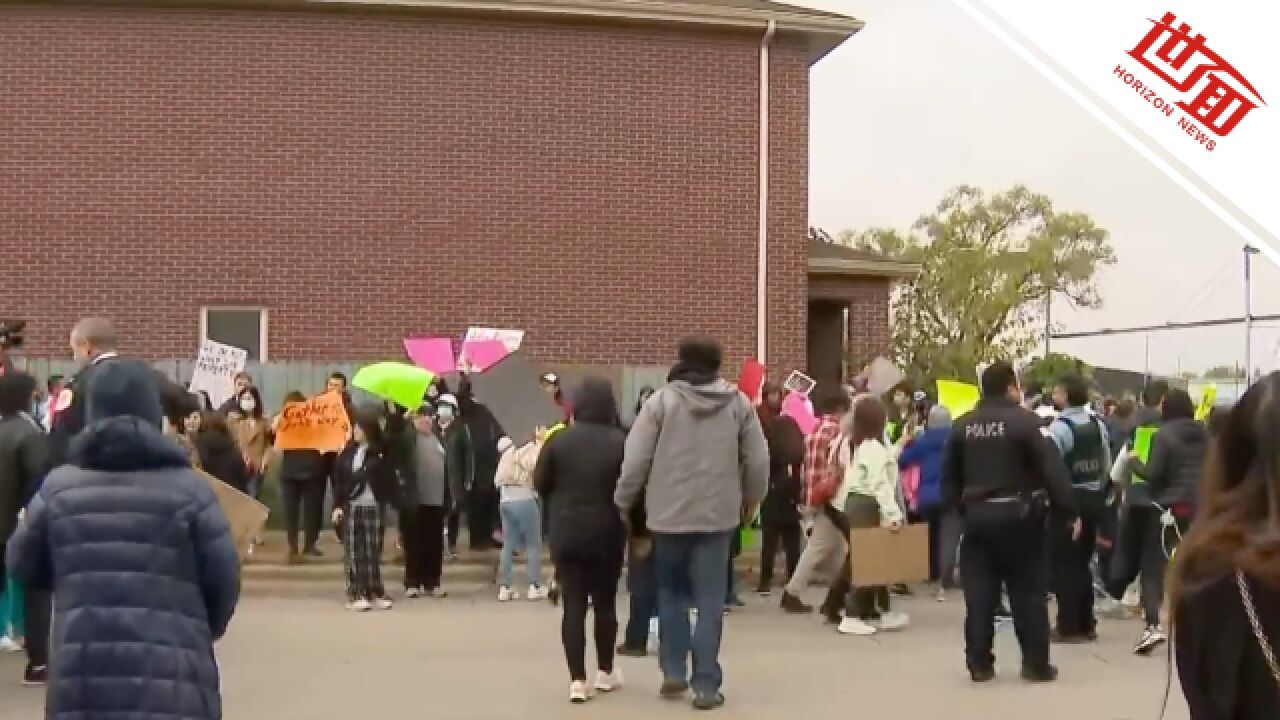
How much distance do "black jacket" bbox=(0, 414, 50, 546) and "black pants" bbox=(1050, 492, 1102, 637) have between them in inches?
282

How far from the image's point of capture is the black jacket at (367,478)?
12680mm

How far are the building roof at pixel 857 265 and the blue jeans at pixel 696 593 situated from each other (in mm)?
12858

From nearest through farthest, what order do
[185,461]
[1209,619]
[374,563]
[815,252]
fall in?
[1209,619] → [185,461] → [374,563] → [815,252]

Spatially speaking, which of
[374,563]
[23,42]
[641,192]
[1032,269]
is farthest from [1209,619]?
[1032,269]

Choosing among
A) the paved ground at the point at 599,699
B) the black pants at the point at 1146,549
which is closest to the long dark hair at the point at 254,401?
the paved ground at the point at 599,699

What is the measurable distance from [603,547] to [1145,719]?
10.7 ft

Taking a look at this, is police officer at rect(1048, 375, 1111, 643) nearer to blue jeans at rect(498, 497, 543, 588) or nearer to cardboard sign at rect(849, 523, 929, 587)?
cardboard sign at rect(849, 523, 929, 587)

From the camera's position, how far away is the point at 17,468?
8625 mm

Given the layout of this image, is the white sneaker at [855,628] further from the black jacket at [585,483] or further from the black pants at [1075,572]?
the black jacket at [585,483]

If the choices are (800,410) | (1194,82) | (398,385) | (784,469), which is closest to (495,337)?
(398,385)

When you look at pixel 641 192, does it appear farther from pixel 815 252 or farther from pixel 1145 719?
pixel 1145 719

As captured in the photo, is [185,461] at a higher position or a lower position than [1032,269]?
lower

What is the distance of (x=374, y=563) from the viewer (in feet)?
41.7

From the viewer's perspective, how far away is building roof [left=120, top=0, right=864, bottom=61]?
18.6 metres
